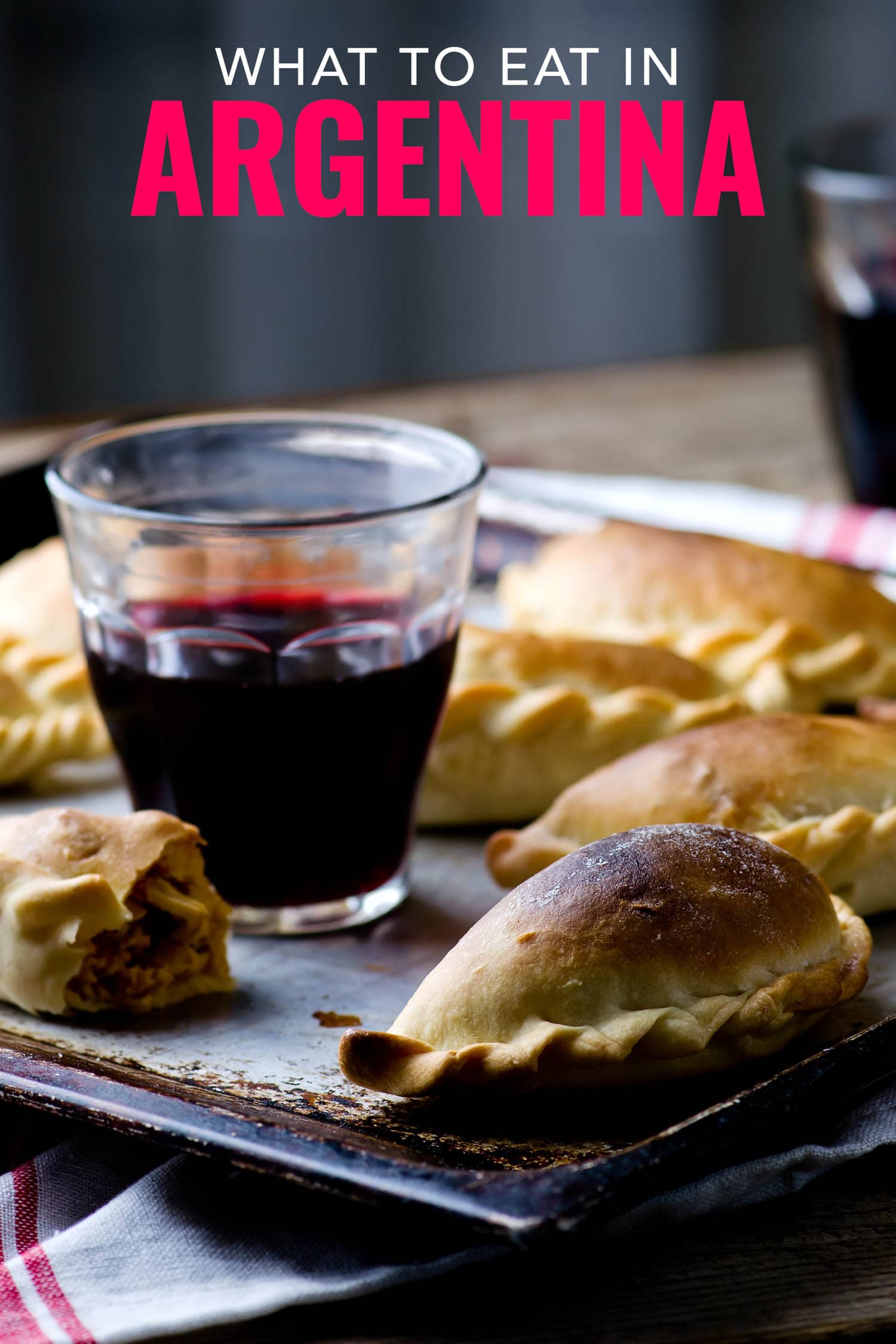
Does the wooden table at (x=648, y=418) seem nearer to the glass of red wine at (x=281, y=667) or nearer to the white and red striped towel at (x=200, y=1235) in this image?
the glass of red wine at (x=281, y=667)

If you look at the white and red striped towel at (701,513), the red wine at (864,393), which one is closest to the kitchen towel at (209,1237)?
the white and red striped towel at (701,513)

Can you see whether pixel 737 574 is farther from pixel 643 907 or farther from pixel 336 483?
pixel 643 907

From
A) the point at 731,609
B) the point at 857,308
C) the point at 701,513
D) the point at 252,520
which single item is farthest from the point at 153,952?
the point at 857,308

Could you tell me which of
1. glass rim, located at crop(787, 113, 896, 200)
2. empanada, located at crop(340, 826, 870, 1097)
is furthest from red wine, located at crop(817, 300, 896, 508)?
empanada, located at crop(340, 826, 870, 1097)

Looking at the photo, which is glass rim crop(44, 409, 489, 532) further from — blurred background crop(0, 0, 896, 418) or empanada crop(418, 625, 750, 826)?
blurred background crop(0, 0, 896, 418)

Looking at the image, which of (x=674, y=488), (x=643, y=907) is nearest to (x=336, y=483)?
(x=643, y=907)
